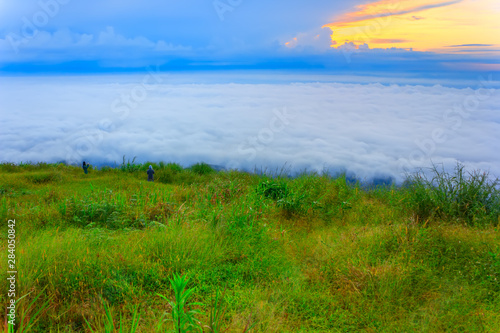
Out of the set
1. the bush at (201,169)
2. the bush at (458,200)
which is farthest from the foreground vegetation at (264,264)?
the bush at (201,169)

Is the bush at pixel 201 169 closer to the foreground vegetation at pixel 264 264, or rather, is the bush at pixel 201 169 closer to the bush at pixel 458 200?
the foreground vegetation at pixel 264 264

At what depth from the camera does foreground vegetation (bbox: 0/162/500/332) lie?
369 cm

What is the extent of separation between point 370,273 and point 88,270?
3.48m

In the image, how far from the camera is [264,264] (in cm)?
482

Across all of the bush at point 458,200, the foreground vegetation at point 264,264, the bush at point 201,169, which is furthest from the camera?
the bush at point 201,169

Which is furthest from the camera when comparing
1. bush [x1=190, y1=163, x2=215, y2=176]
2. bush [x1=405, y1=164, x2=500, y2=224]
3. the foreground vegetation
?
bush [x1=190, y1=163, x2=215, y2=176]

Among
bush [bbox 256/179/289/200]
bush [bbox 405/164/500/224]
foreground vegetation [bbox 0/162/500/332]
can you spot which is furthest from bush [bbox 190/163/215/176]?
bush [bbox 405/164/500/224]

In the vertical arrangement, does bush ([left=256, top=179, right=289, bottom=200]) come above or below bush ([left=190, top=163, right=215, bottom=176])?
above

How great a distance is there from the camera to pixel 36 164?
1247 cm

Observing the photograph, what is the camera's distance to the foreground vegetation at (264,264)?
369 centimetres

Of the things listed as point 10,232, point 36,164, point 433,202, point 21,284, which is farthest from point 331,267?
point 36,164

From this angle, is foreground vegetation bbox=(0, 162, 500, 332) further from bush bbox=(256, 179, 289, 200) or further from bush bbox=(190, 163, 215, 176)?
bush bbox=(190, 163, 215, 176)

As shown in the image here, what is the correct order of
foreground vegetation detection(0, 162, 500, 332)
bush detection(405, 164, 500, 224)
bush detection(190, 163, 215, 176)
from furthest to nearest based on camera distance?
1. bush detection(190, 163, 215, 176)
2. bush detection(405, 164, 500, 224)
3. foreground vegetation detection(0, 162, 500, 332)

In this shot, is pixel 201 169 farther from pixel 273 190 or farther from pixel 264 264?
pixel 264 264
